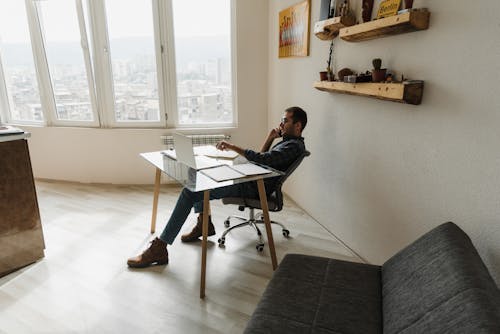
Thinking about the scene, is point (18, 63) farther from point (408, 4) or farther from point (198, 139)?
point (408, 4)

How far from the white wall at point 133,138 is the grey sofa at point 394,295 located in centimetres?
256

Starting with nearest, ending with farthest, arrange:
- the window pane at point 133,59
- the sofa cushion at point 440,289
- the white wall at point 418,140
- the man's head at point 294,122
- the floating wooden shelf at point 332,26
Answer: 1. the sofa cushion at point 440,289
2. the white wall at point 418,140
3. the floating wooden shelf at point 332,26
4. the man's head at point 294,122
5. the window pane at point 133,59

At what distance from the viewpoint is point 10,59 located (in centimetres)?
425

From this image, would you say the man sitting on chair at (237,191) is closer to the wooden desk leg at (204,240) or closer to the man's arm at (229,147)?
the man's arm at (229,147)

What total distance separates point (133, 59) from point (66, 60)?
818mm

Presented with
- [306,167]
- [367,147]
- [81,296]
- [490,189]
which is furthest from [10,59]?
[490,189]

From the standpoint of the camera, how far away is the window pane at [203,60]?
3869 mm

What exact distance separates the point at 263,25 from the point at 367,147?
215 cm

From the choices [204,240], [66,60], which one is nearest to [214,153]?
[204,240]

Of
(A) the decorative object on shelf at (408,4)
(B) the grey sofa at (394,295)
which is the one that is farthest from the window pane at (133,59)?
(B) the grey sofa at (394,295)

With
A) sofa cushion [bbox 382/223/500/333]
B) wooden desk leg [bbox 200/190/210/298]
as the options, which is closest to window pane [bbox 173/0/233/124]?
wooden desk leg [bbox 200/190/210/298]

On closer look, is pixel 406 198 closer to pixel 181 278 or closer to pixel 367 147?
pixel 367 147

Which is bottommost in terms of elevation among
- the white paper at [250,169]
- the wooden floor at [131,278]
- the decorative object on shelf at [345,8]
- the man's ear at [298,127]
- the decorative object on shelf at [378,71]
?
the wooden floor at [131,278]

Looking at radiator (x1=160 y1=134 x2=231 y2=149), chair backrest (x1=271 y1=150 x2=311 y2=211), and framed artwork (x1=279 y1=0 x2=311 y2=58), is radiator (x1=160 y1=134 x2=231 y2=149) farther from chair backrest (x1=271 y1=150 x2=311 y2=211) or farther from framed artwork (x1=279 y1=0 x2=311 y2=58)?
chair backrest (x1=271 y1=150 x2=311 y2=211)
